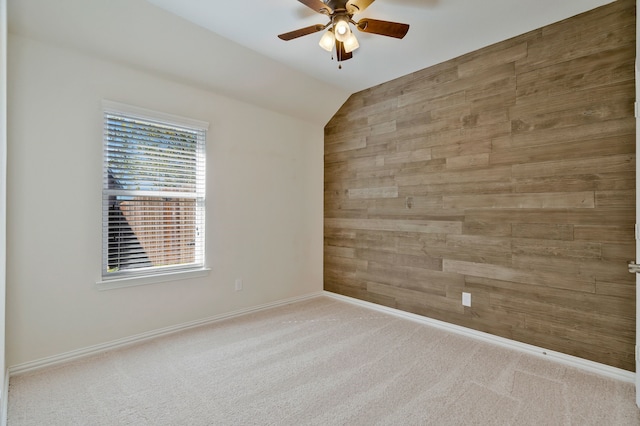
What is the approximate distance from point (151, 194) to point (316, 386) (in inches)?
88.0

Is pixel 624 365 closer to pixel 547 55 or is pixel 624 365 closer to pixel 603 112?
pixel 603 112

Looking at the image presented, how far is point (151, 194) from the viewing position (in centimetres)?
301

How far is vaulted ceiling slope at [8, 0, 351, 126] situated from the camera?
2.28 meters

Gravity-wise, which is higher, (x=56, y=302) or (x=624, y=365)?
(x=56, y=302)

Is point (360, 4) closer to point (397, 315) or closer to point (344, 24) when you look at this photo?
point (344, 24)

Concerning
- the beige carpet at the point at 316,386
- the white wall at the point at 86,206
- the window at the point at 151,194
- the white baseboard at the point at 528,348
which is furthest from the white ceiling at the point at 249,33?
the white baseboard at the point at 528,348

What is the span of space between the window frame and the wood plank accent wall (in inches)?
75.7

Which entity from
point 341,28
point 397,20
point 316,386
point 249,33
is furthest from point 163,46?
point 316,386

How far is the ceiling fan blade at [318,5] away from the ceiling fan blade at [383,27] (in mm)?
235

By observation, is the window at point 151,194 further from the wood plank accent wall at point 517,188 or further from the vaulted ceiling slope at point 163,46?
the wood plank accent wall at point 517,188

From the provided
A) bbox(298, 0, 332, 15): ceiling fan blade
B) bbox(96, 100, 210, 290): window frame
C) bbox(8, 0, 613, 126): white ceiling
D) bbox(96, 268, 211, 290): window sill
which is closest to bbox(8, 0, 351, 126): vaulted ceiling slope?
bbox(8, 0, 613, 126): white ceiling

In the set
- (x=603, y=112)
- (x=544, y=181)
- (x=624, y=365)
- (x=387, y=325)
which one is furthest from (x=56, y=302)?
(x=603, y=112)

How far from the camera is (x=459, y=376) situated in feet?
7.68

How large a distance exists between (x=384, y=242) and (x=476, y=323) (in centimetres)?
127
